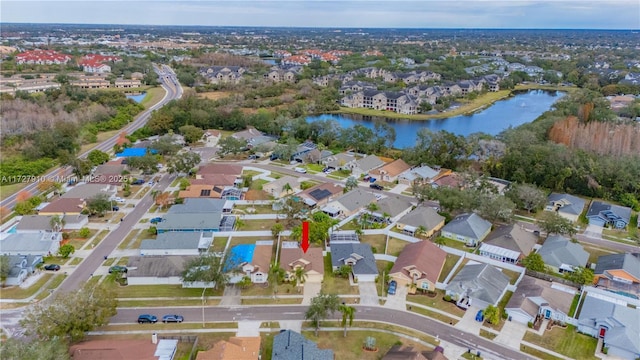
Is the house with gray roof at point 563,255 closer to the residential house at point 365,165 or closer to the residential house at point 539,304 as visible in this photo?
the residential house at point 539,304

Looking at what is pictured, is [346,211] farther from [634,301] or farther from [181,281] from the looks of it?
[634,301]

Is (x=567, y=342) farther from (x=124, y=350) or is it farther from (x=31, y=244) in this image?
(x=31, y=244)

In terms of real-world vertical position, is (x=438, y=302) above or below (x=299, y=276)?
below

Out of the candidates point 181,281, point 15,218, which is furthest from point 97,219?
point 181,281

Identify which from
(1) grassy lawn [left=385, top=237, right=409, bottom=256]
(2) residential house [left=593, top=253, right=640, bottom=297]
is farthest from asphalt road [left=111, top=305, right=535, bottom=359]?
(2) residential house [left=593, top=253, right=640, bottom=297]

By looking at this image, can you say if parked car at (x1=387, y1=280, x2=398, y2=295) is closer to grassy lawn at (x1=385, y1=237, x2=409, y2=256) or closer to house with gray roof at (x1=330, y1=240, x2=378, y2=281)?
house with gray roof at (x1=330, y1=240, x2=378, y2=281)

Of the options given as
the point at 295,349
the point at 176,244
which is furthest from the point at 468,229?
the point at 176,244
